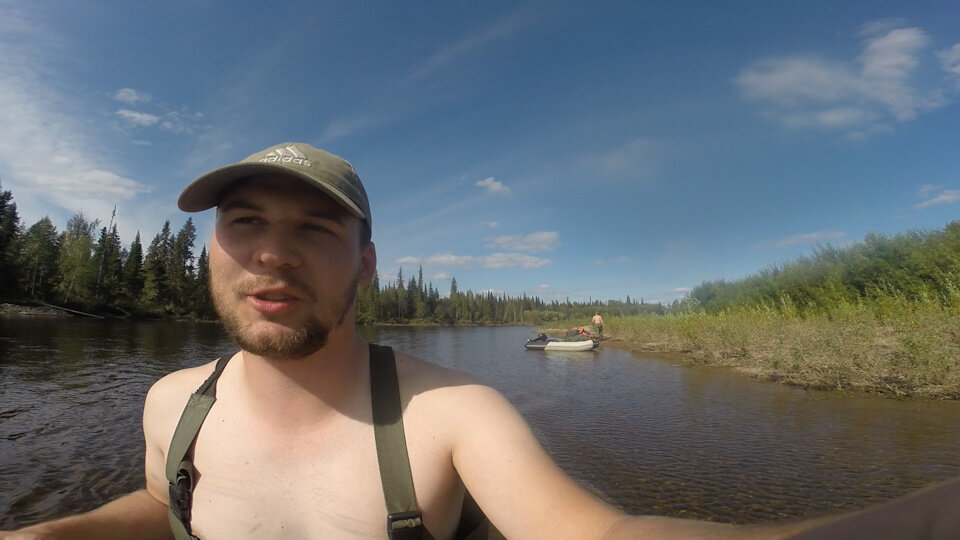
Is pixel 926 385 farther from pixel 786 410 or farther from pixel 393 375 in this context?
pixel 393 375

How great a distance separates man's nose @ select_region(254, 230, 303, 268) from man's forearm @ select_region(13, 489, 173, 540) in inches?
40.6

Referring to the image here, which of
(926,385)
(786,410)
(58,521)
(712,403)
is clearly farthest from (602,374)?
(58,521)

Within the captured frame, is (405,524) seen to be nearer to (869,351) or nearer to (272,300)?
(272,300)

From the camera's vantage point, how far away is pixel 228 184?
58.0 inches

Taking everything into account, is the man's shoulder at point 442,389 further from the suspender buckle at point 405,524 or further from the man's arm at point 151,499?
the man's arm at point 151,499

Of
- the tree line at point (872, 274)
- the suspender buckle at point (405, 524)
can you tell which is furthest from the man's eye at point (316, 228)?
the tree line at point (872, 274)

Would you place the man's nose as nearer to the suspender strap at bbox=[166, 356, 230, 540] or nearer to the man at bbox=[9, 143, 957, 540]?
the man at bbox=[9, 143, 957, 540]

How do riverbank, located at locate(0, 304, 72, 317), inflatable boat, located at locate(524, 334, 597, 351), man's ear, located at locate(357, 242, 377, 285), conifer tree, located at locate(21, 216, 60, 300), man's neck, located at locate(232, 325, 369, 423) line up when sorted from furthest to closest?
1. conifer tree, located at locate(21, 216, 60, 300)
2. riverbank, located at locate(0, 304, 72, 317)
3. inflatable boat, located at locate(524, 334, 597, 351)
4. man's ear, located at locate(357, 242, 377, 285)
5. man's neck, located at locate(232, 325, 369, 423)

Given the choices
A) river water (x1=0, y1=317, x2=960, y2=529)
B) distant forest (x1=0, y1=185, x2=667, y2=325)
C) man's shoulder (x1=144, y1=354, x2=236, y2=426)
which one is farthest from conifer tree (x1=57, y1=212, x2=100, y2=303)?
man's shoulder (x1=144, y1=354, x2=236, y2=426)

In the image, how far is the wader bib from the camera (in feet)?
4.31

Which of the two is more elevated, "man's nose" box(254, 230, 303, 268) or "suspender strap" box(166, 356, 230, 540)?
"man's nose" box(254, 230, 303, 268)

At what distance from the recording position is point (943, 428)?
6492 millimetres

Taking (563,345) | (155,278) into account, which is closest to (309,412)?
(563,345)

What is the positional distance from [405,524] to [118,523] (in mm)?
1139
